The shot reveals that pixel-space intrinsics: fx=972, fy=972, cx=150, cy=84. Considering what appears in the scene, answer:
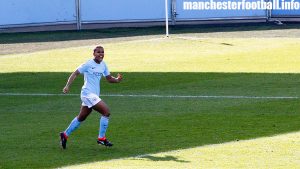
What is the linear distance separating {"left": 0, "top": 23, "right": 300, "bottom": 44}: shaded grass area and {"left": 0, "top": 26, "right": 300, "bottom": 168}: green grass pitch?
3691mm

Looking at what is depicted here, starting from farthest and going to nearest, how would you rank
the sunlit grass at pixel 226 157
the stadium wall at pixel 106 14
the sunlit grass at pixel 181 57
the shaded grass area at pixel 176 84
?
the stadium wall at pixel 106 14 → the sunlit grass at pixel 181 57 → the shaded grass area at pixel 176 84 → the sunlit grass at pixel 226 157

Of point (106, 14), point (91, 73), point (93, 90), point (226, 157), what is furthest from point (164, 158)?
point (106, 14)

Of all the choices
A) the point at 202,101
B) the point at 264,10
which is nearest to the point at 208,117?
the point at 202,101

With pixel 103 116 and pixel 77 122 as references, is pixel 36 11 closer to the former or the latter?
pixel 77 122

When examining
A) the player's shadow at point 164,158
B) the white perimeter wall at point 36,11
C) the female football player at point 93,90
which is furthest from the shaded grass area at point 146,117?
the white perimeter wall at point 36,11

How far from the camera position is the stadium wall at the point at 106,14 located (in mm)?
42500

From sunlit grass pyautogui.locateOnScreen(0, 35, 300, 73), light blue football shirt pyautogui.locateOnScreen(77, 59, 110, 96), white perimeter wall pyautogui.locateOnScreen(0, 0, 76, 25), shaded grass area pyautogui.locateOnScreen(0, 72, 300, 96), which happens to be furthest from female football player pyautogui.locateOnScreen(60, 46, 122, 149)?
white perimeter wall pyautogui.locateOnScreen(0, 0, 76, 25)

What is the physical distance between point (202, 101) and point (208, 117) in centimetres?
247

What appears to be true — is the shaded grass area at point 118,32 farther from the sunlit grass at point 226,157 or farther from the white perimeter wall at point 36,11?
the sunlit grass at point 226,157

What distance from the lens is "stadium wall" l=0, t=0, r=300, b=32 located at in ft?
139

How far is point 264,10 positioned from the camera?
4388cm

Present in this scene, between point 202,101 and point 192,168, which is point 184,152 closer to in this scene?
point 192,168

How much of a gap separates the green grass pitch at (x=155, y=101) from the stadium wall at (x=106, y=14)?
681 cm

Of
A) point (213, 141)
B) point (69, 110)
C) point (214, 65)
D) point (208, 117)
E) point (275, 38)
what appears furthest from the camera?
point (275, 38)
